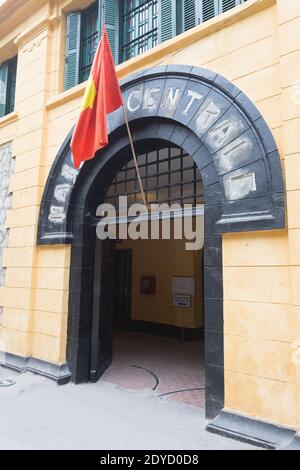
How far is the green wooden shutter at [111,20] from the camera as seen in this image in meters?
6.63

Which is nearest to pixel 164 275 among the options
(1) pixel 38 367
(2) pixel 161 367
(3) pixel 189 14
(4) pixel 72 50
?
(2) pixel 161 367

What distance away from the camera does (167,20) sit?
5.86m

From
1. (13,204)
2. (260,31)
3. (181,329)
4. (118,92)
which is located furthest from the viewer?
(181,329)

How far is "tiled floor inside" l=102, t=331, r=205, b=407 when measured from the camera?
5920 millimetres

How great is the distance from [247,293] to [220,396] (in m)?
1.31

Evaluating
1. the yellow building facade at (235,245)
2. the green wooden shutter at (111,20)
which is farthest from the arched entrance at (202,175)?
the green wooden shutter at (111,20)

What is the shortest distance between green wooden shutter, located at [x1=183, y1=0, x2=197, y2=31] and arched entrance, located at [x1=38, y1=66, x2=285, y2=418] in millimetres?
994

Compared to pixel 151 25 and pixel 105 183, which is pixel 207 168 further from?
pixel 151 25

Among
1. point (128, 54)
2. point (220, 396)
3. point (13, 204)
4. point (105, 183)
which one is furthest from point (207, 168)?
point (13, 204)

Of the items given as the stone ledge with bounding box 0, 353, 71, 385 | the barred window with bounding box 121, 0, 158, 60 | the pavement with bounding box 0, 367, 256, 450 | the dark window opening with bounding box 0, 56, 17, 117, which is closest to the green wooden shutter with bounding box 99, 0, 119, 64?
the barred window with bounding box 121, 0, 158, 60

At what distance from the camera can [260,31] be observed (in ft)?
14.9

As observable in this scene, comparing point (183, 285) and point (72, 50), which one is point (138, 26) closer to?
point (72, 50)

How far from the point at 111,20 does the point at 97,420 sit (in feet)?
22.0

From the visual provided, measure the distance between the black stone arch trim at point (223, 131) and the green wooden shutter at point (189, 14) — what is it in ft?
3.25
